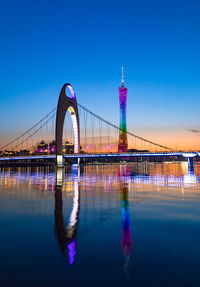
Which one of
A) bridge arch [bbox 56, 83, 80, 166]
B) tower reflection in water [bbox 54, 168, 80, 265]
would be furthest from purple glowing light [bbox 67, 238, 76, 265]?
bridge arch [bbox 56, 83, 80, 166]

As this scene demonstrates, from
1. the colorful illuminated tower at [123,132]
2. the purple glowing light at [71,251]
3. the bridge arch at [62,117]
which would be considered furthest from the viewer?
the colorful illuminated tower at [123,132]

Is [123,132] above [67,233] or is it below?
above

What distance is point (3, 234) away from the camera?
26.8ft

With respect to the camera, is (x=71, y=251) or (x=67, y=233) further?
(x=67, y=233)

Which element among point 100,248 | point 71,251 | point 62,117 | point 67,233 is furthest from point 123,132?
point 71,251

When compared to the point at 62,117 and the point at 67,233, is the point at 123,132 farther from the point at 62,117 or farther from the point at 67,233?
the point at 67,233

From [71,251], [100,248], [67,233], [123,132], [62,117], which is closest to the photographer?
[71,251]

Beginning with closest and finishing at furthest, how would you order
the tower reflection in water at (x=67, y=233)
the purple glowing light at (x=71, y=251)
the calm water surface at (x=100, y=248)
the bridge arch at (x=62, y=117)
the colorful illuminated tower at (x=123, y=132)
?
the calm water surface at (x=100, y=248) < the purple glowing light at (x=71, y=251) < the tower reflection in water at (x=67, y=233) < the bridge arch at (x=62, y=117) < the colorful illuminated tower at (x=123, y=132)

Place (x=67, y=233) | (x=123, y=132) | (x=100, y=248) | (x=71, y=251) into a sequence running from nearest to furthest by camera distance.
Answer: (x=71, y=251)
(x=100, y=248)
(x=67, y=233)
(x=123, y=132)

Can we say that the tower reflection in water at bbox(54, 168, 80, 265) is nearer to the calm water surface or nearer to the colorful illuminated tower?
the calm water surface

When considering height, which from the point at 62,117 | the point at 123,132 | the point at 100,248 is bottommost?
the point at 100,248

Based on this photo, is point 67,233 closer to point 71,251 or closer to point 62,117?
point 71,251

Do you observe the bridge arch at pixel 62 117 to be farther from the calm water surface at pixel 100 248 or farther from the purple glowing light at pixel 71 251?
the purple glowing light at pixel 71 251

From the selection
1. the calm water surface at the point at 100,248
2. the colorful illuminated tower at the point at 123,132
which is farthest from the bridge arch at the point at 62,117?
the colorful illuminated tower at the point at 123,132
